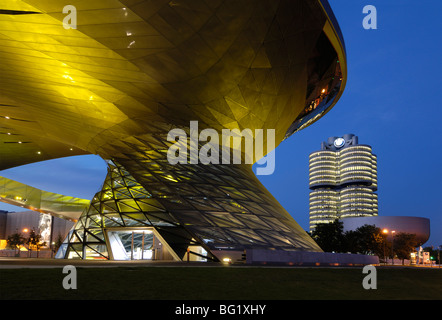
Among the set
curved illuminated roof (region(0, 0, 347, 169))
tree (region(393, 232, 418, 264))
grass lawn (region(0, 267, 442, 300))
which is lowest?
tree (region(393, 232, 418, 264))

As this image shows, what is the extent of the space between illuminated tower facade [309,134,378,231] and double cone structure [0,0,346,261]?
14559 centimetres

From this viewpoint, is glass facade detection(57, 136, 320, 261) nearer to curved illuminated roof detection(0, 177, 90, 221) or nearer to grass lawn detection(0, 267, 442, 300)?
grass lawn detection(0, 267, 442, 300)

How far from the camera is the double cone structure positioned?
14891 mm

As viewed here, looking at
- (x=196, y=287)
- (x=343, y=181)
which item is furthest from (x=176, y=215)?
(x=343, y=181)

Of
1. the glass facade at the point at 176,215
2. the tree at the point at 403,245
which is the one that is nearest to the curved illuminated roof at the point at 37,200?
the glass facade at the point at 176,215

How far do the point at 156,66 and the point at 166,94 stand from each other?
129 inches

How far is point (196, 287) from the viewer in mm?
9242

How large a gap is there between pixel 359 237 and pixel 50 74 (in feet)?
175

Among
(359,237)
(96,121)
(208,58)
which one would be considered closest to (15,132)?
(96,121)

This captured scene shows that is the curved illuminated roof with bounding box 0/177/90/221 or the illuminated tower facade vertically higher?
the illuminated tower facade

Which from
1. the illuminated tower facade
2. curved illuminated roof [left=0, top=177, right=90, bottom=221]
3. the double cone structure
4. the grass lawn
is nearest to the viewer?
the grass lawn

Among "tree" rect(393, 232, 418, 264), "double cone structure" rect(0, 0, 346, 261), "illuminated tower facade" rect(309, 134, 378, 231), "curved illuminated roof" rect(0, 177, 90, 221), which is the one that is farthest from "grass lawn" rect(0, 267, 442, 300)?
"illuminated tower facade" rect(309, 134, 378, 231)
